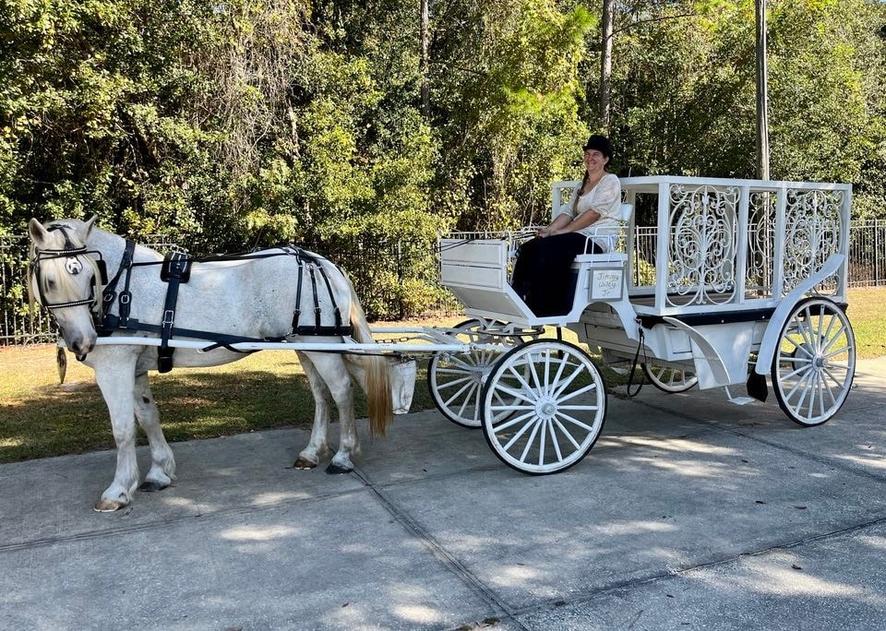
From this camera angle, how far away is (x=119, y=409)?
457 cm

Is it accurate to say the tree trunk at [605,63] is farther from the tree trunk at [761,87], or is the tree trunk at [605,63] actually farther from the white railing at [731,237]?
the white railing at [731,237]

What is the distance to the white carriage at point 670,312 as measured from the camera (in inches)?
204

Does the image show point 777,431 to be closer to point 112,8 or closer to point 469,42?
point 112,8

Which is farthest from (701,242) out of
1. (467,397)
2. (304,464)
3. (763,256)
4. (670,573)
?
(304,464)

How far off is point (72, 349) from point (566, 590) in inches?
118

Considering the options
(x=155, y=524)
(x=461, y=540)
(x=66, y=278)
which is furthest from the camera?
(x=155, y=524)

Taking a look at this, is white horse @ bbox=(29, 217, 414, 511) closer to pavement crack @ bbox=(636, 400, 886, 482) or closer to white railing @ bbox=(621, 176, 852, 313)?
white railing @ bbox=(621, 176, 852, 313)

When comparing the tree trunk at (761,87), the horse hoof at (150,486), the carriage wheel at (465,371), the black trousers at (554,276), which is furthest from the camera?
the tree trunk at (761,87)

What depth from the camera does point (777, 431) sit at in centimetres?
619

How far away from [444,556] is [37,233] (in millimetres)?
2836

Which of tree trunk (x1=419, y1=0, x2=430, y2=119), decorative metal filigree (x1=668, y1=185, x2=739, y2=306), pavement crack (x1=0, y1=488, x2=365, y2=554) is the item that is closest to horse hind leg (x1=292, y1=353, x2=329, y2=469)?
pavement crack (x1=0, y1=488, x2=365, y2=554)

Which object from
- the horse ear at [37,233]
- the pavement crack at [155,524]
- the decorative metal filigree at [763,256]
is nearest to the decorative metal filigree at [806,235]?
the decorative metal filigree at [763,256]

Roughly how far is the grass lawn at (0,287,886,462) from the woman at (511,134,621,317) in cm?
217

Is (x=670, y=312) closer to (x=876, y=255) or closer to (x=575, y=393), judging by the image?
(x=575, y=393)
